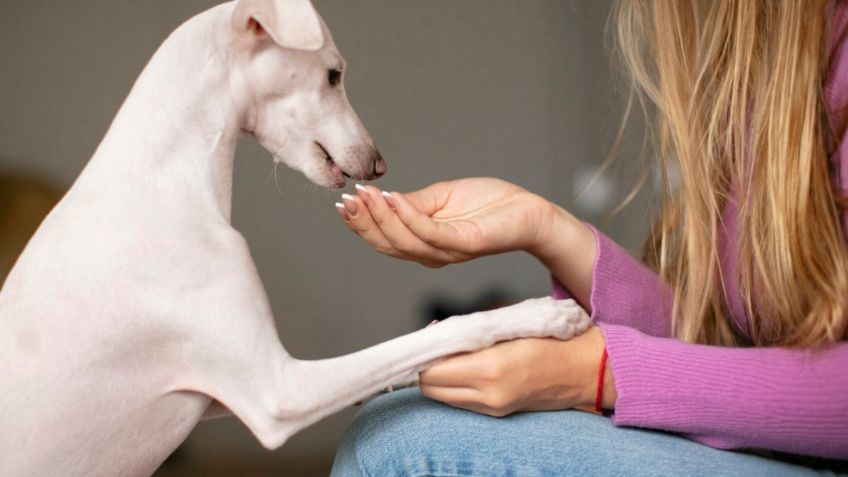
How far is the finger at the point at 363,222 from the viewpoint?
1.07 m

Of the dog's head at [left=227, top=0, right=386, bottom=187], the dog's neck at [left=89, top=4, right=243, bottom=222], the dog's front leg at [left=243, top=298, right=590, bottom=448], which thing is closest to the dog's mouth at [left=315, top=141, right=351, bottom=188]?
the dog's head at [left=227, top=0, right=386, bottom=187]

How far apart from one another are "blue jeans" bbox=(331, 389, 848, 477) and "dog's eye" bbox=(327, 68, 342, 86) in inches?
16.1

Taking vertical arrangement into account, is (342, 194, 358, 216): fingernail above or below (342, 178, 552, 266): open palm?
above

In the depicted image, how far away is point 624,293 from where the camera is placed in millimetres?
1238

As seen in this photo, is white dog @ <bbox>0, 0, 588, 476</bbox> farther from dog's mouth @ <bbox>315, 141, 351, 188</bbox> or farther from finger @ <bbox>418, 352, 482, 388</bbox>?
dog's mouth @ <bbox>315, 141, 351, 188</bbox>

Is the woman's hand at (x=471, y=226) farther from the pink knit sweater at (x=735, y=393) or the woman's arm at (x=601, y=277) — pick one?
the pink knit sweater at (x=735, y=393)

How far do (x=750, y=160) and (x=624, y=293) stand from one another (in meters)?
0.23

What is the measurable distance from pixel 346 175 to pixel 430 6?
1.14m

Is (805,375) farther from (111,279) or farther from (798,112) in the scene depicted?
(111,279)

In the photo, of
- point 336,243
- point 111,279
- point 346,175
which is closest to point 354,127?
point 346,175

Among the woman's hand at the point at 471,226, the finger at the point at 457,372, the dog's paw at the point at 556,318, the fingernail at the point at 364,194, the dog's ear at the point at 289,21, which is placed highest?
the dog's ear at the point at 289,21

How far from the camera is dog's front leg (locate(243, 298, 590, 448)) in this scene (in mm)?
963

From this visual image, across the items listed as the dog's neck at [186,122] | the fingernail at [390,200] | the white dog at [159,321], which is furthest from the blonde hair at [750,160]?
the dog's neck at [186,122]

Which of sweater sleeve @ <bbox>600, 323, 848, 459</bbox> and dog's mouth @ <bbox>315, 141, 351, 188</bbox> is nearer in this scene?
sweater sleeve @ <bbox>600, 323, 848, 459</bbox>
